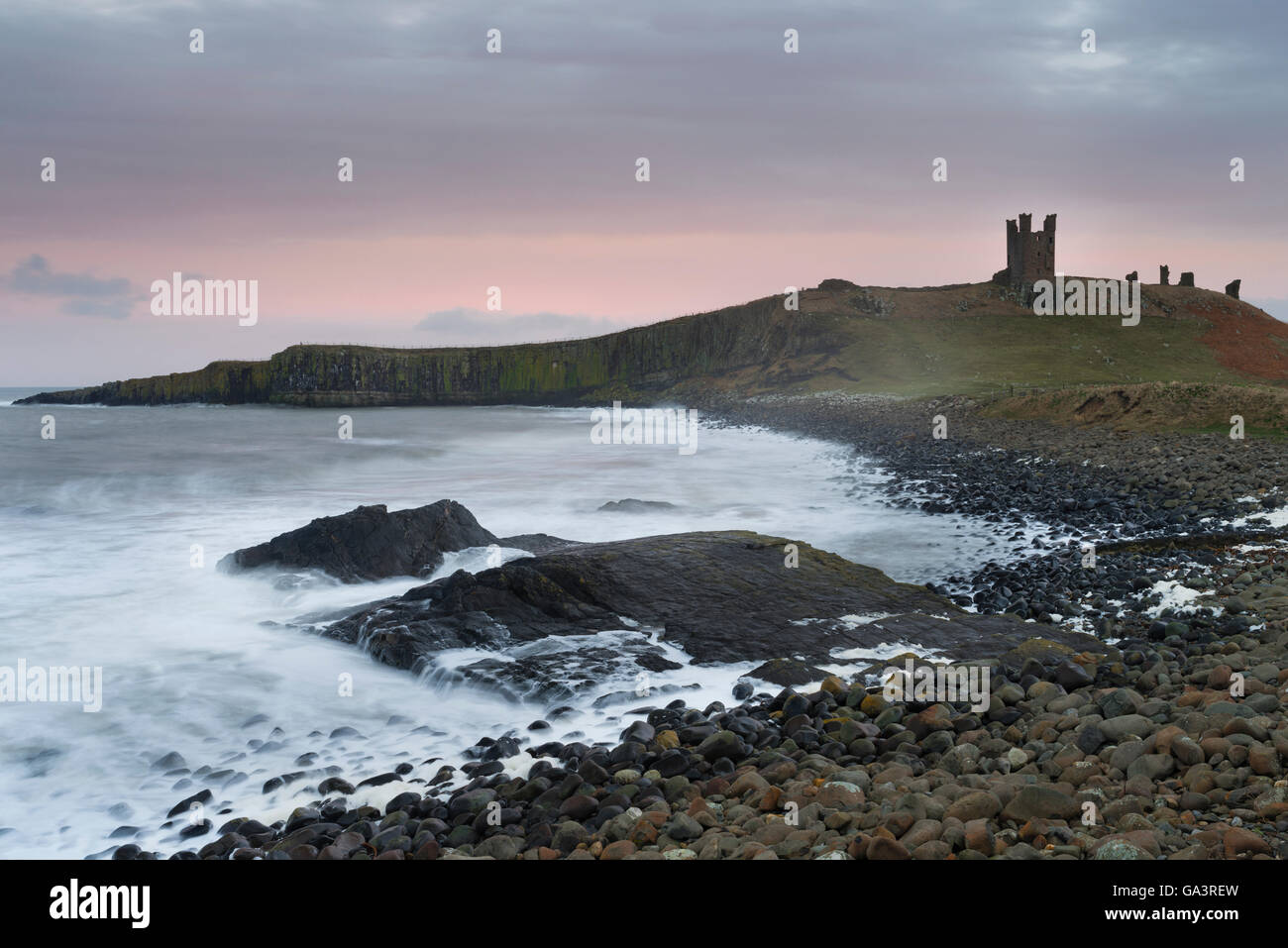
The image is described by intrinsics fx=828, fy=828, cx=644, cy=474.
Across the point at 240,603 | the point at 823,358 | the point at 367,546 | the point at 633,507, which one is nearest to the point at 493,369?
the point at 823,358

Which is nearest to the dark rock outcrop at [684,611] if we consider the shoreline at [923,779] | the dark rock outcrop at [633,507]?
the shoreline at [923,779]

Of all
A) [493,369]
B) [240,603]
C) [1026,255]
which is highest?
[1026,255]

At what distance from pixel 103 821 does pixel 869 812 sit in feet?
18.7

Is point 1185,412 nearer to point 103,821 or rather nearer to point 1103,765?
point 1103,765

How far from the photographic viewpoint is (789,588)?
1052 cm

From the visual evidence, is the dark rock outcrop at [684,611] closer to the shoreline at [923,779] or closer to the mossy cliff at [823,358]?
the shoreline at [923,779]

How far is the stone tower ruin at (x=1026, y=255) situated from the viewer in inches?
3551

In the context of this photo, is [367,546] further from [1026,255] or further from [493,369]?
[493,369]

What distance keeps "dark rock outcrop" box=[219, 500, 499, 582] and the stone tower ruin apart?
90.1m

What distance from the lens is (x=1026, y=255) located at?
92.4 m

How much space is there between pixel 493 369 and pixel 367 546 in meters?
118

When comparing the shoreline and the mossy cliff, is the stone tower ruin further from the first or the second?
the shoreline

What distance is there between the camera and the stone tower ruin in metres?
90.2
